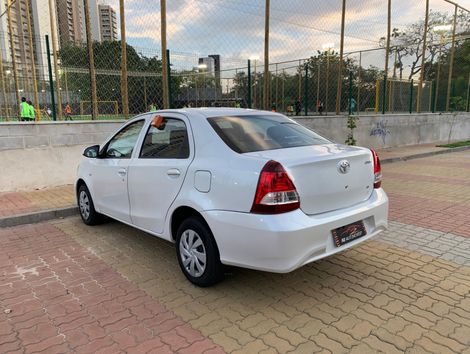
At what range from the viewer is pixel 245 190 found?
2.96 m

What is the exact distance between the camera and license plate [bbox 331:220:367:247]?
317cm

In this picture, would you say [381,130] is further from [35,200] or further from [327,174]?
[327,174]

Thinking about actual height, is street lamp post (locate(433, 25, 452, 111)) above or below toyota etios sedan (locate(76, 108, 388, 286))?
above

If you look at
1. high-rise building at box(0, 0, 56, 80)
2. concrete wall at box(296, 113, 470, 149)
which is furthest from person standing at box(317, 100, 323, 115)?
high-rise building at box(0, 0, 56, 80)

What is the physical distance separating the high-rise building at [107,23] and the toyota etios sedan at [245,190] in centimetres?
592

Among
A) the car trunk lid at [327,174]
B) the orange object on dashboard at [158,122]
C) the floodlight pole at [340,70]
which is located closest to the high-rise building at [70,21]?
the orange object on dashboard at [158,122]

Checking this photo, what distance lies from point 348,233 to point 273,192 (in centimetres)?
88

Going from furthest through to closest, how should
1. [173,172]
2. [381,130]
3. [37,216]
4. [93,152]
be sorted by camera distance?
[381,130]
[37,216]
[93,152]
[173,172]

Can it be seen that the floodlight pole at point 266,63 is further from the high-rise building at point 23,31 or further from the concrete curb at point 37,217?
the concrete curb at point 37,217

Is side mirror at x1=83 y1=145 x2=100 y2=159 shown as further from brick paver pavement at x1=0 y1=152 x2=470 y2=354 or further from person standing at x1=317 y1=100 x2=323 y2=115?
person standing at x1=317 y1=100 x2=323 y2=115

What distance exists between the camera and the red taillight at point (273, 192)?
2887 mm

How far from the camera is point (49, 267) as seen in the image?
4.08 metres

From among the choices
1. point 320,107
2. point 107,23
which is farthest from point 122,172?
point 320,107

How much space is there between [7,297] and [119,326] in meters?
1.29
